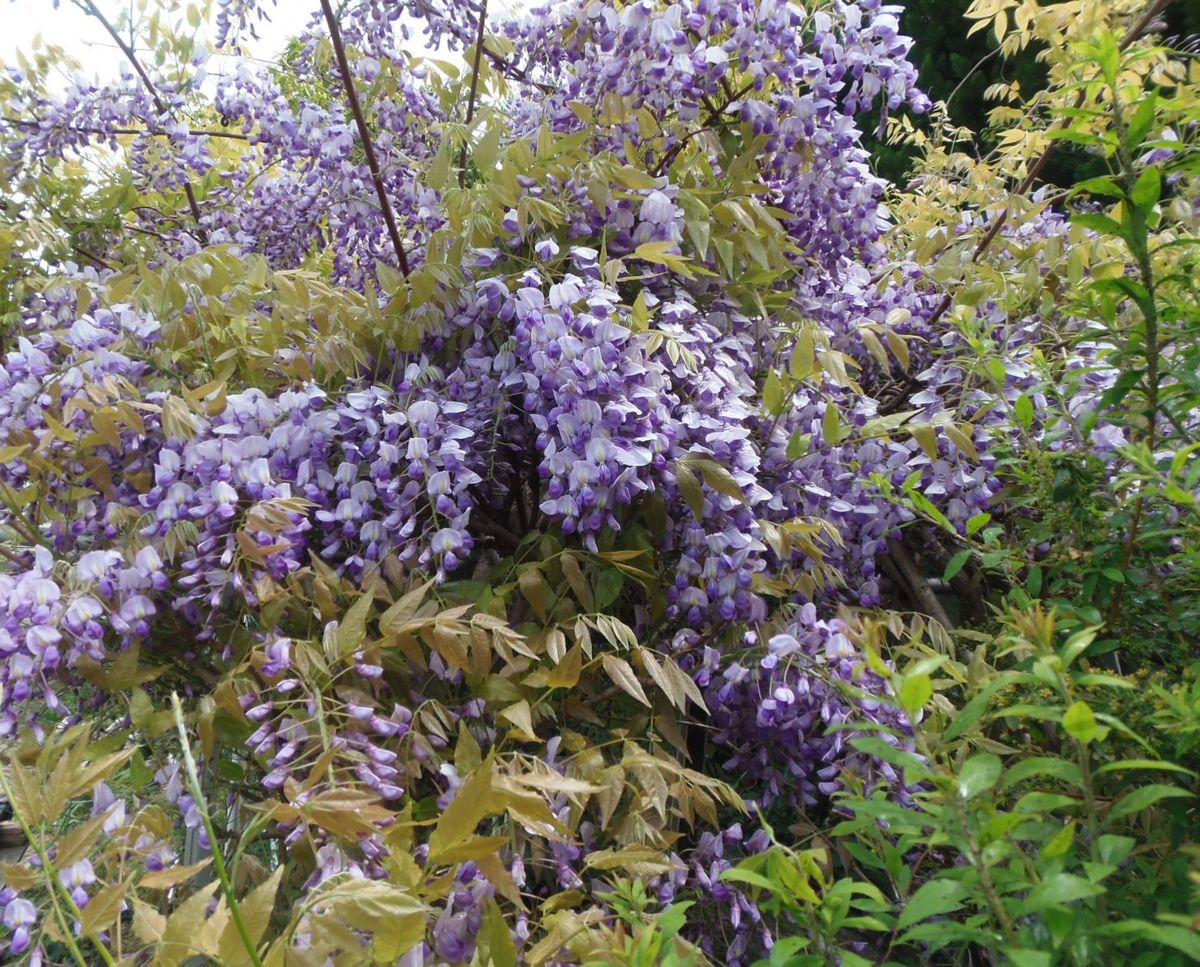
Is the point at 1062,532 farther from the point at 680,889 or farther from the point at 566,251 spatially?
the point at 566,251

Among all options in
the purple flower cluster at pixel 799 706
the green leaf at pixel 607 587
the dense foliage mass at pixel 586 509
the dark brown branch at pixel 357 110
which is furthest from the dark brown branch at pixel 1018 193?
the dark brown branch at pixel 357 110

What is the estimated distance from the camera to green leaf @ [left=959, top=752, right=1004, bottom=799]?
71 cm

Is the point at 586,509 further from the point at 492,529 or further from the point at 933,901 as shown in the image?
the point at 933,901

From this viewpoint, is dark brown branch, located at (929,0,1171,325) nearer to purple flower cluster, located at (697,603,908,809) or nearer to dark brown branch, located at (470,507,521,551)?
purple flower cluster, located at (697,603,908,809)

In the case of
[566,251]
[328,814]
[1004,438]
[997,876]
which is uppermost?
[566,251]

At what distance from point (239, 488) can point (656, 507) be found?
715mm

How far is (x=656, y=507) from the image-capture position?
1.70m

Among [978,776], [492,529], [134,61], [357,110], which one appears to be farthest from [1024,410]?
[134,61]

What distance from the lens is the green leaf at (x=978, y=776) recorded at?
2.33 feet

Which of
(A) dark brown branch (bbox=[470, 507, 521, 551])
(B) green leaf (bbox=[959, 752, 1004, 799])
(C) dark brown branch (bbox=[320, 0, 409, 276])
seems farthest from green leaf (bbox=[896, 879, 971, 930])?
(C) dark brown branch (bbox=[320, 0, 409, 276])

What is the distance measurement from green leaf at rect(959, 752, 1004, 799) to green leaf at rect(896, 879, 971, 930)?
0.22 feet

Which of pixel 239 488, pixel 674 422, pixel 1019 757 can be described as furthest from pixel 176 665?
pixel 1019 757

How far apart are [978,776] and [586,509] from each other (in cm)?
99

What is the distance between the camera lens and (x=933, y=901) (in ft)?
2.30
